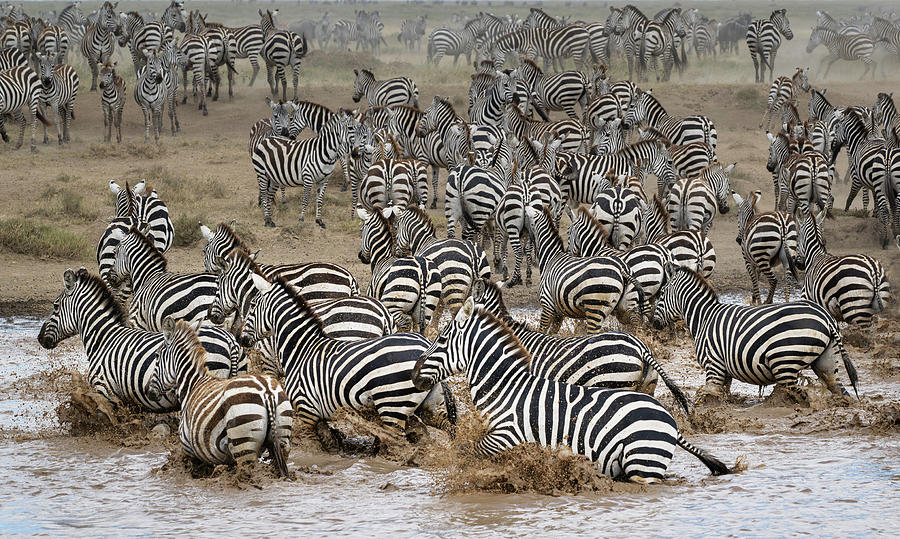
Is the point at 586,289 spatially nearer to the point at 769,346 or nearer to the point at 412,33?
the point at 769,346

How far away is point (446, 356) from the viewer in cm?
702

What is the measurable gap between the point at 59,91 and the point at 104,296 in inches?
574

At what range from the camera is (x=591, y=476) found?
259 inches

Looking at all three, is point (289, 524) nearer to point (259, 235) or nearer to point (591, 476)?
point (591, 476)

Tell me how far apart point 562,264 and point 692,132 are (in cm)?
1106

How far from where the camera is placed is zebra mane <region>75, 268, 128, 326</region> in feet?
28.8

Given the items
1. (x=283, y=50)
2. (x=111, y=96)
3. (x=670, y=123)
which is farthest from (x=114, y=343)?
(x=283, y=50)

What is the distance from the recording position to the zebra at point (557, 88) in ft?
77.0

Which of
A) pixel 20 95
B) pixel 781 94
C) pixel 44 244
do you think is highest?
pixel 781 94

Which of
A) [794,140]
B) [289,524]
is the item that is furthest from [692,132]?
[289,524]

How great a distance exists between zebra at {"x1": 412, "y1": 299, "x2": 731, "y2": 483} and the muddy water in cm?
26

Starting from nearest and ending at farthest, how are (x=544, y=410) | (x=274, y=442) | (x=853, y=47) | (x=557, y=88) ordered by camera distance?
(x=544, y=410) → (x=274, y=442) → (x=557, y=88) → (x=853, y=47)

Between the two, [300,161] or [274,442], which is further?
[300,161]

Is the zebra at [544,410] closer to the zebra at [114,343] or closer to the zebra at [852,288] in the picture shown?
the zebra at [114,343]
